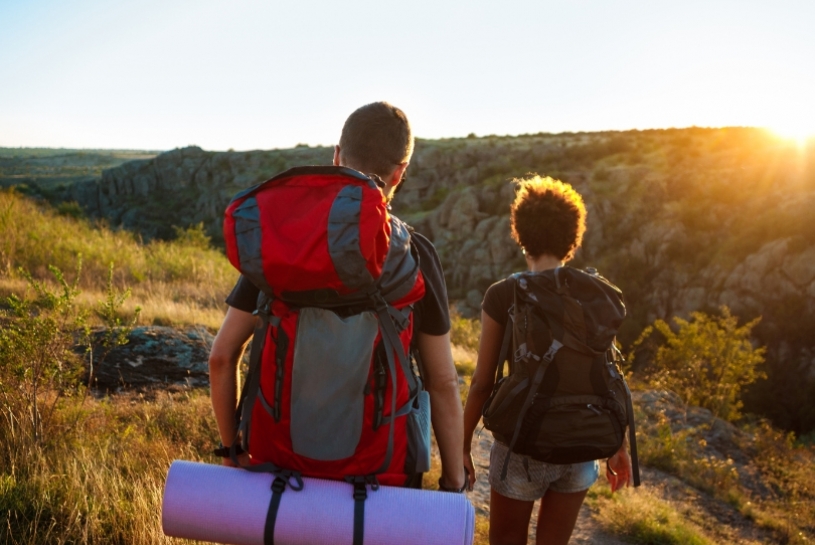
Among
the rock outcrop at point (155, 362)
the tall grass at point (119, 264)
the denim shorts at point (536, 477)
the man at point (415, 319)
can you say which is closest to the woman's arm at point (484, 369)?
the denim shorts at point (536, 477)

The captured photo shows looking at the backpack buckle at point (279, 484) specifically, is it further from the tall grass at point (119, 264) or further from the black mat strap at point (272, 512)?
the tall grass at point (119, 264)

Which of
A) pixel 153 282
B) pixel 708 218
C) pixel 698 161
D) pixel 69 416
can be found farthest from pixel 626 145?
pixel 69 416

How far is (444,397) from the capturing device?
5.16 ft

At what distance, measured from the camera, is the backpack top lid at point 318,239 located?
49.4 inches

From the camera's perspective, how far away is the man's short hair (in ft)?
4.94

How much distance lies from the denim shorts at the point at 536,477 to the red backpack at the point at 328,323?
2.84 ft

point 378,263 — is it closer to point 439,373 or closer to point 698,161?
point 439,373

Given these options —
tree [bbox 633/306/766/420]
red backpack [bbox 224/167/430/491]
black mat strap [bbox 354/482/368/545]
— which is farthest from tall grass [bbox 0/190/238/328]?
tree [bbox 633/306/766/420]

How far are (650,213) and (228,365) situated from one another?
39.8 metres

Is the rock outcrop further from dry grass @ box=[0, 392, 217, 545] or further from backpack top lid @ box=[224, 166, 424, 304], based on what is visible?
backpack top lid @ box=[224, 166, 424, 304]

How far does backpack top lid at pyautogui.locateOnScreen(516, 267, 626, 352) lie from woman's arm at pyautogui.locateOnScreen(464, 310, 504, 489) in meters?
0.20

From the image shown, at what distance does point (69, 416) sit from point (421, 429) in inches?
110

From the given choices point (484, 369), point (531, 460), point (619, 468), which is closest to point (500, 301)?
point (484, 369)

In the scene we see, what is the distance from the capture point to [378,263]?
4.30 ft
